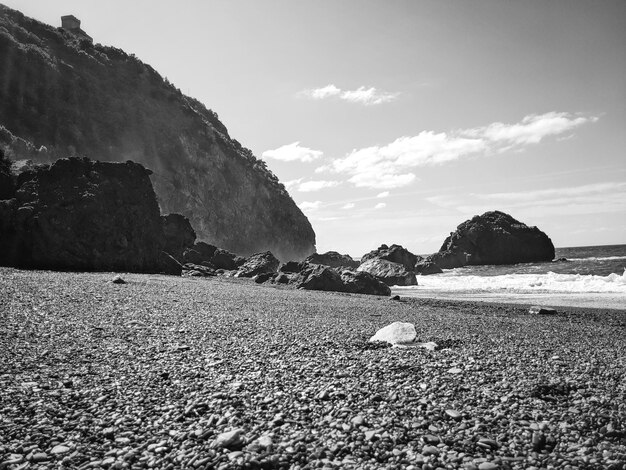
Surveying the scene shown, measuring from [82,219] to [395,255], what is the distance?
4424 centimetres

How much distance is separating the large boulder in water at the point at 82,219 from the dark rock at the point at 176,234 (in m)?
9.39

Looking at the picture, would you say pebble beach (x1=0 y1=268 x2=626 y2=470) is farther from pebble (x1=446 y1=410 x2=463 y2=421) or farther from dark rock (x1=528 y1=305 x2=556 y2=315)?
dark rock (x1=528 y1=305 x2=556 y2=315)

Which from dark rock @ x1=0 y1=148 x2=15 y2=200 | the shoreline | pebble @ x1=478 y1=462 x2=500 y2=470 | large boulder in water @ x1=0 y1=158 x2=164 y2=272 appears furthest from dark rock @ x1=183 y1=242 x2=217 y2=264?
pebble @ x1=478 y1=462 x2=500 y2=470

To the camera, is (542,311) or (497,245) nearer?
(542,311)

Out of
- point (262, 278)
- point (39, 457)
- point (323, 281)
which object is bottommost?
point (39, 457)

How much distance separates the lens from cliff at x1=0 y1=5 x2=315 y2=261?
52906 millimetres

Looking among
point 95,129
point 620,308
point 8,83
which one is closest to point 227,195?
point 95,129

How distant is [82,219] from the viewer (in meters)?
24.8

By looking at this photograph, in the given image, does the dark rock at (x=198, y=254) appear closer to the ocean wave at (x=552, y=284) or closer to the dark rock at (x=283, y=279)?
the dark rock at (x=283, y=279)

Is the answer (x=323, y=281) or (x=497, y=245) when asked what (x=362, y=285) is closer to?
(x=323, y=281)

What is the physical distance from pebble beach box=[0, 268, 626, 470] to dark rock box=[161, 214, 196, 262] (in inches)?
1188

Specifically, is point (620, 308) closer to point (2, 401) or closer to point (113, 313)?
point (113, 313)

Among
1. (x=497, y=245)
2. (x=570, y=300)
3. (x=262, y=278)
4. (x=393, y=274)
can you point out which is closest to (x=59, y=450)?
(x=570, y=300)

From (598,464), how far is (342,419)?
2581 mm
